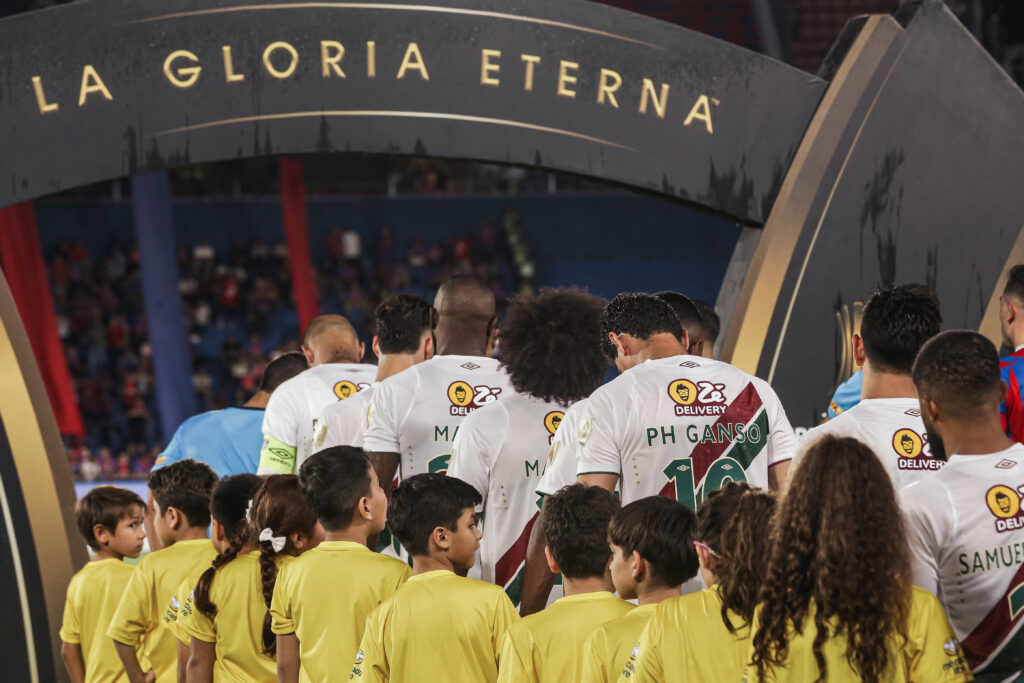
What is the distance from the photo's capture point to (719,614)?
2793 mm

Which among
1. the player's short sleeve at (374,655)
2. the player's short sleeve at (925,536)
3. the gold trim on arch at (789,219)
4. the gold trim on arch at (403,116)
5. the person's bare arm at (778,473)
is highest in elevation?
the gold trim on arch at (403,116)

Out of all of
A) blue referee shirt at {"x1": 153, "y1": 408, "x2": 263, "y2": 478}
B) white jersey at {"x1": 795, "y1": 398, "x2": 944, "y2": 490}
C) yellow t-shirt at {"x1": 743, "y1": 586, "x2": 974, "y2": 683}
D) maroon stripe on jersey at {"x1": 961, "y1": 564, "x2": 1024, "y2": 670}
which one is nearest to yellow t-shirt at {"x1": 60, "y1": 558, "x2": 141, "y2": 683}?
blue referee shirt at {"x1": 153, "y1": 408, "x2": 263, "y2": 478}

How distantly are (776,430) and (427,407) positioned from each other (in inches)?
52.5

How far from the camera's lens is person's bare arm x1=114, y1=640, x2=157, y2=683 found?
482 centimetres

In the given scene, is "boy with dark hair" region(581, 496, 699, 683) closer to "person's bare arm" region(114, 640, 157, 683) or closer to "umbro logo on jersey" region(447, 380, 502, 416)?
"umbro logo on jersey" region(447, 380, 502, 416)

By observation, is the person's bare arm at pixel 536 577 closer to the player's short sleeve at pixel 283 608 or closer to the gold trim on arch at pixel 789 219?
the player's short sleeve at pixel 283 608

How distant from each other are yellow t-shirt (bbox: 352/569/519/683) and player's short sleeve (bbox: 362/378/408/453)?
1074 millimetres

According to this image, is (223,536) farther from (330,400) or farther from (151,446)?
(151,446)

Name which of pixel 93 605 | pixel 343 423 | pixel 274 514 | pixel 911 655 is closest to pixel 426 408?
pixel 343 423

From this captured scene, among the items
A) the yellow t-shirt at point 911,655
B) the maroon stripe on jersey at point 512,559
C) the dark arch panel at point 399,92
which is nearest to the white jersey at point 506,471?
the maroon stripe on jersey at point 512,559

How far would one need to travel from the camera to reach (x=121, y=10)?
575 cm

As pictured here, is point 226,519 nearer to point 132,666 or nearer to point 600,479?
point 132,666

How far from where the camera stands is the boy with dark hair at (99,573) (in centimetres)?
530

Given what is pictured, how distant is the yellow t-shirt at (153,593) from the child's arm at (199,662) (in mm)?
441
